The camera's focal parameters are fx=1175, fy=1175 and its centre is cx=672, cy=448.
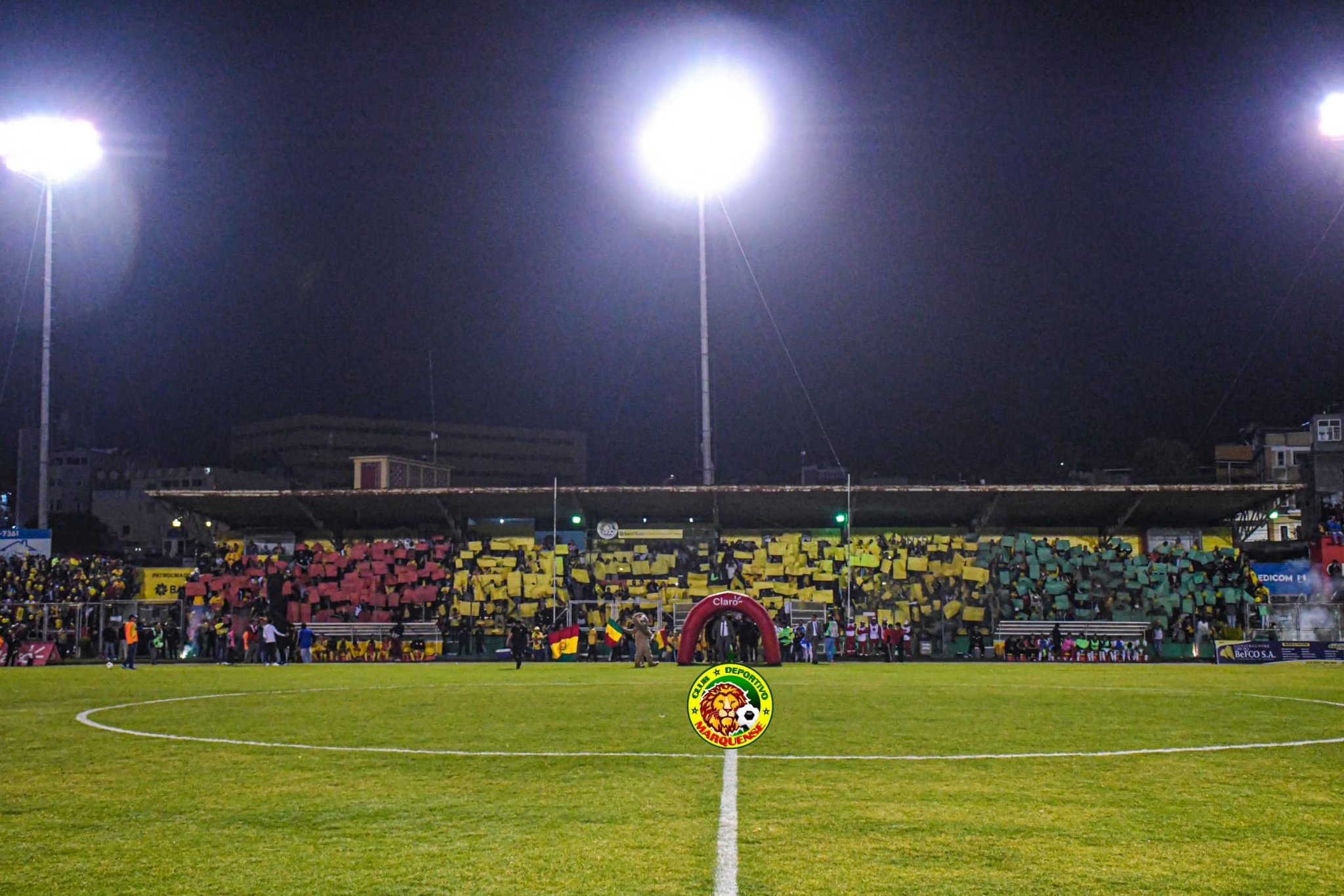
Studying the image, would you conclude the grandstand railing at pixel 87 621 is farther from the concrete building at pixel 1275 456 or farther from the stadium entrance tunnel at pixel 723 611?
the concrete building at pixel 1275 456

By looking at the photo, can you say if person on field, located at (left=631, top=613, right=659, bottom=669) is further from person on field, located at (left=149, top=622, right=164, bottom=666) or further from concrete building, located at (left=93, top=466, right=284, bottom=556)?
concrete building, located at (left=93, top=466, right=284, bottom=556)

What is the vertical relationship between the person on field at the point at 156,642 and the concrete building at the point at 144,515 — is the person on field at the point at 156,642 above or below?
below

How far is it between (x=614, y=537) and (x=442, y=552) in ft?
22.6

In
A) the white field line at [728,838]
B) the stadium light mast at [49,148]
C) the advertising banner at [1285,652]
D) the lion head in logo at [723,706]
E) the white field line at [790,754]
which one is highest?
the stadium light mast at [49,148]

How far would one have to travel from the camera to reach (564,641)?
130ft

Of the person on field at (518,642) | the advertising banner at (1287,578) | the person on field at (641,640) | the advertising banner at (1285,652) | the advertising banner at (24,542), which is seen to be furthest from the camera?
the advertising banner at (24,542)

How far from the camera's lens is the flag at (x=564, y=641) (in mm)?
39344

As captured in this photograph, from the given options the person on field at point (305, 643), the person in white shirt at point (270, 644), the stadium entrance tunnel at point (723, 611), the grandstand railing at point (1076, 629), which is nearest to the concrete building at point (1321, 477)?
the grandstand railing at point (1076, 629)

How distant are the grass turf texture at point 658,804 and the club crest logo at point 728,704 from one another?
44 cm

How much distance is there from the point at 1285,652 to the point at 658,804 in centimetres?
3241

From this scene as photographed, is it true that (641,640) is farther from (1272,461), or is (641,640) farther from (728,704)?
(1272,461)

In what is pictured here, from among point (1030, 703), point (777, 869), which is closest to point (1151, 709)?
point (1030, 703)

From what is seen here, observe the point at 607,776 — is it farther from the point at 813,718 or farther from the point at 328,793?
the point at 813,718

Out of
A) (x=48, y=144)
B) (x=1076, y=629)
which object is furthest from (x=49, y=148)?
(x=1076, y=629)
